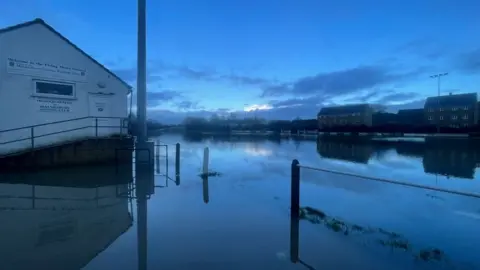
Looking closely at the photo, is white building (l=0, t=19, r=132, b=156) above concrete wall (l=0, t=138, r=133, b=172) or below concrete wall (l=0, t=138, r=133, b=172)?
above

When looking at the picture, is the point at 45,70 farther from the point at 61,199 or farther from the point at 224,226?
the point at 224,226

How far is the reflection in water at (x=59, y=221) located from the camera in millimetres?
4418

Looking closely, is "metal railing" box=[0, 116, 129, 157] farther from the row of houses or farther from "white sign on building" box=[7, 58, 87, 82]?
the row of houses

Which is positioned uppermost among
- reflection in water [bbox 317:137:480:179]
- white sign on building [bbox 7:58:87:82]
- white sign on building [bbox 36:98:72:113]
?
white sign on building [bbox 7:58:87:82]

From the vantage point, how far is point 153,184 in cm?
997

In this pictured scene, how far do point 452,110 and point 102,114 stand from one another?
92.2 metres

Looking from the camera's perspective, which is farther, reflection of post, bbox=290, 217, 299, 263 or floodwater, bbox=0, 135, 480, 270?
reflection of post, bbox=290, 217, 299, 263

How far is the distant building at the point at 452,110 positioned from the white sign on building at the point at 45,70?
84.7 meters

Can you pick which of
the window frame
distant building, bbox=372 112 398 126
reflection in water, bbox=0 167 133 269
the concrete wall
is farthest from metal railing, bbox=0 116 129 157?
distant building, bbox=372 112 398 126

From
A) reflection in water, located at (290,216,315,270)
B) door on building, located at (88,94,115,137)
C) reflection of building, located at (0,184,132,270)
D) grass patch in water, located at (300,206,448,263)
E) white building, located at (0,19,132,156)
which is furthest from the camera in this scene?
door on building, located at (88,94,115,137)

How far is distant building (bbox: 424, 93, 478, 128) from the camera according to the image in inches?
3113

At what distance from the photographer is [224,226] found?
5922mm

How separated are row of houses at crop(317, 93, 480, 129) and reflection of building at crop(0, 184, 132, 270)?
3341 inches

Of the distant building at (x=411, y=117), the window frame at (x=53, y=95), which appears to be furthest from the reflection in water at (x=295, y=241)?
the distant building at (x=411, y=117)
